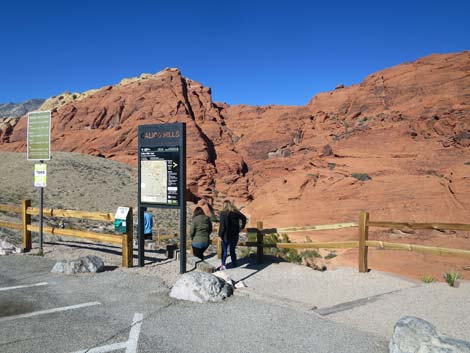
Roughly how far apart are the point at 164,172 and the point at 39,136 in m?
4.34

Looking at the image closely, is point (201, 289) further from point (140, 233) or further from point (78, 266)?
point (78, 266)

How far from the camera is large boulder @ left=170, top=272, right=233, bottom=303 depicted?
6.21m

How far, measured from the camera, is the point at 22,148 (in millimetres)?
65188

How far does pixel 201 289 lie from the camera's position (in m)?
6.25

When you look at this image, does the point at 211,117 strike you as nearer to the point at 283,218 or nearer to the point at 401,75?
the point at 401,75

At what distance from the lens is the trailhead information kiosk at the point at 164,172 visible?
7832 mm

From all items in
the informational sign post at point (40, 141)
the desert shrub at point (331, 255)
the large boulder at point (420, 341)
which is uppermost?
the informational sign post at point (40, 141)

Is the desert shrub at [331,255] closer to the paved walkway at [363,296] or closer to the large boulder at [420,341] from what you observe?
the paved walkway at [363,296]

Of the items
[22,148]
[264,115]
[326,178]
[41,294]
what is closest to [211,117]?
[264,115]

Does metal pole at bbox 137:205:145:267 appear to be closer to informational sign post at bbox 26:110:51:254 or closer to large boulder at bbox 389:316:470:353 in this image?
informational sign post at bbox 26:110:51:254

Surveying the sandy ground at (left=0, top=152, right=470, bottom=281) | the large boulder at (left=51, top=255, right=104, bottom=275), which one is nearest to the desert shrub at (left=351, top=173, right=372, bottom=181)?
the sandy ground at (left=0, top=152, right=470, bottom=281)

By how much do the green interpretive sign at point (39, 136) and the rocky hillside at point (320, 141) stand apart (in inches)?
728

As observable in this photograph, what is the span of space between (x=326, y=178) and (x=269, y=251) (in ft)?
67.1

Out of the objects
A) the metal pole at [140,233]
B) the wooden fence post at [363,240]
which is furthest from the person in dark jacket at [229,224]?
the wooden fence post at [363,240]
